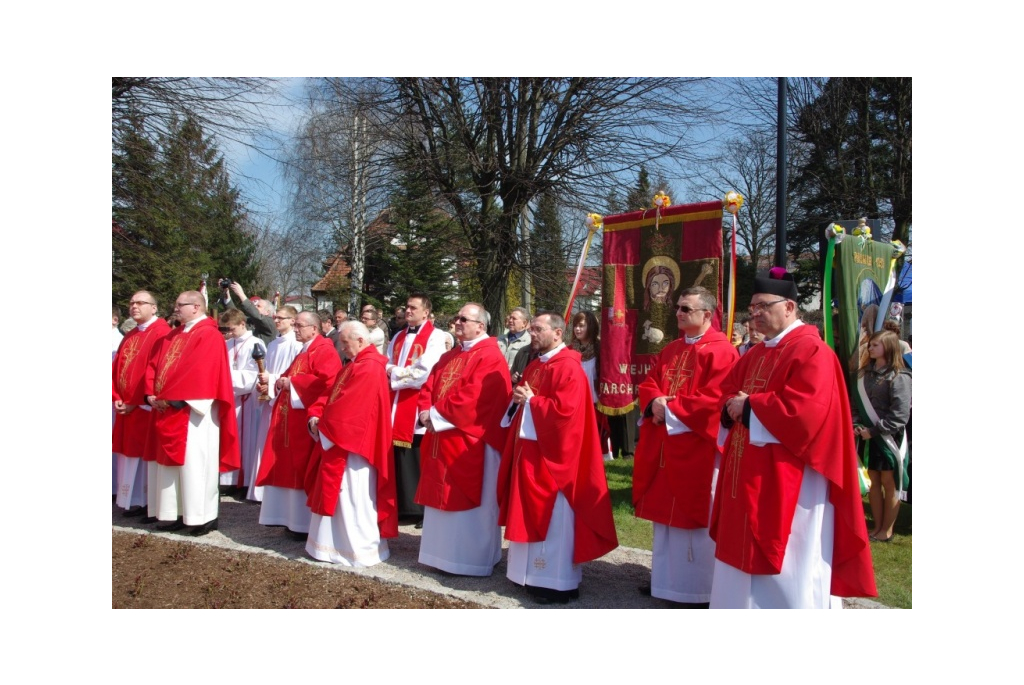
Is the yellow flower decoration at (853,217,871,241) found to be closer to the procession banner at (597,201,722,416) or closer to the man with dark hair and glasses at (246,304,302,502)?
the procession banner at (597,201,722,416)

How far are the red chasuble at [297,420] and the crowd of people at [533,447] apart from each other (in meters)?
0.02

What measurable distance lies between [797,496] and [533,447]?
1.85 metres

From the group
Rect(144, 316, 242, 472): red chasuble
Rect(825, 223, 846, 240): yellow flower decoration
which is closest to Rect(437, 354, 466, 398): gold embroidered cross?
Rect(144, 316, 242, 472): red chasuble

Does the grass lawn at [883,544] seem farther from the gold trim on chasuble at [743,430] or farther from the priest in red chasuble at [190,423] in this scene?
the priest in red chasuble at [190,423]

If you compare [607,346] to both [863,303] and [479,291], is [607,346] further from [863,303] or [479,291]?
[479,291]

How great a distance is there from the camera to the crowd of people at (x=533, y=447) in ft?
13.3

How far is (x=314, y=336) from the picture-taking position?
21.9 ft

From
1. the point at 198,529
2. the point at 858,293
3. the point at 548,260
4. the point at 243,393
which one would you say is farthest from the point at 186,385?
the point at 548,260

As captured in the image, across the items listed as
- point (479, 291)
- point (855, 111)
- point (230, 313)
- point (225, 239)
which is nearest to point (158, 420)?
point (230, 313)

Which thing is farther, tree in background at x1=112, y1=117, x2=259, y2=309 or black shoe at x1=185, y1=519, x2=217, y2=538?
tree in background at x1=112, y1=117, x2=259, y2=309

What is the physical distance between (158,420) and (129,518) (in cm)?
154

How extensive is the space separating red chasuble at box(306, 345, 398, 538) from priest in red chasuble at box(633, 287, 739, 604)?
215cm

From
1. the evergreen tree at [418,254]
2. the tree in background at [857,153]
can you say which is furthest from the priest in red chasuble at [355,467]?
the tree in background at [857,153]

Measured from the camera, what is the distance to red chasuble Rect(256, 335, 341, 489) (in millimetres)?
6434
